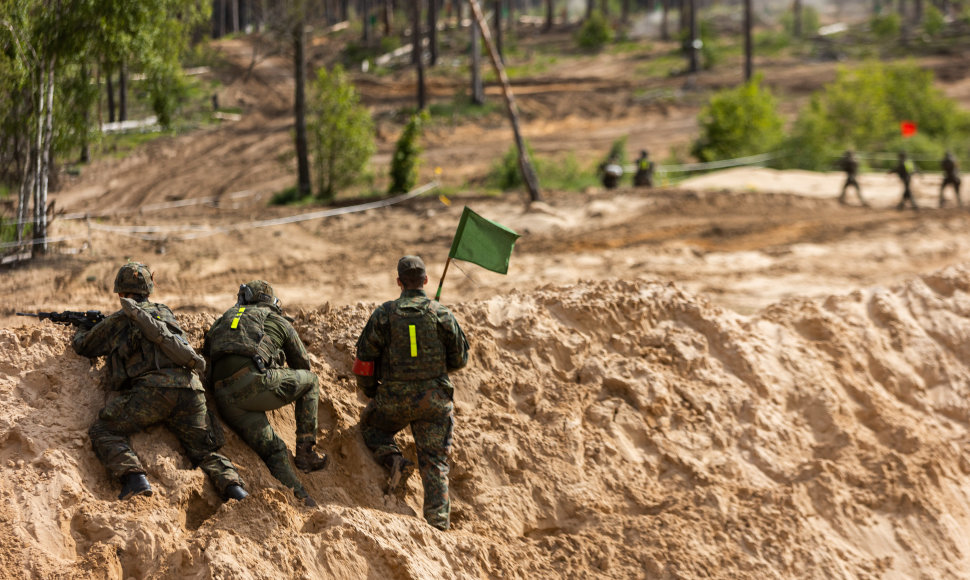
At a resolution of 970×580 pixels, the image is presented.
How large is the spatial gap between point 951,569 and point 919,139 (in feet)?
72.0

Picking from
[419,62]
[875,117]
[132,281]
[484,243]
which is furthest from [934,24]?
[132,281]

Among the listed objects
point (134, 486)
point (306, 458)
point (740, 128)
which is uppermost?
point (740, 128)

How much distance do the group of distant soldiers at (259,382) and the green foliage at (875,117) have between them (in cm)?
2188

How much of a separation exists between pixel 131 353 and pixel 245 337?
2.45 ft

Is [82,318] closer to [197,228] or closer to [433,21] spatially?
[197,228]

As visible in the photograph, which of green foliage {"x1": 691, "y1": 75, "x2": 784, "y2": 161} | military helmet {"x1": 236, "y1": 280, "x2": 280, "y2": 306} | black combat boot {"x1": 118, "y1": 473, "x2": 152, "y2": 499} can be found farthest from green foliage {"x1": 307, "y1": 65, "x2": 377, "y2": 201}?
black combat boot {"x1": 118, "y1": 473, "x2": 152, "y2": 499}

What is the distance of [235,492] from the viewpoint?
5.73m

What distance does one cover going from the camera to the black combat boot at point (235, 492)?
18.8ft

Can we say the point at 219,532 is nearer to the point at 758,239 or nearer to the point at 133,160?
the point at 758,239

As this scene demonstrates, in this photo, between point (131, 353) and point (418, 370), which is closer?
point (131, 353)

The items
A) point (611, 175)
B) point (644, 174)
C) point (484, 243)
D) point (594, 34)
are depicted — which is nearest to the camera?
point (484, 243)

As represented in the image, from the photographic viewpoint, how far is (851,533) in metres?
8.23

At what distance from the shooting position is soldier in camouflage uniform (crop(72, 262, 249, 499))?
5711 mm

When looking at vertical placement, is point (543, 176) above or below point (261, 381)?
above
